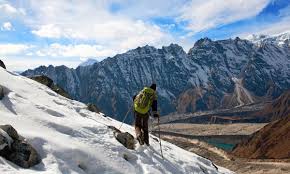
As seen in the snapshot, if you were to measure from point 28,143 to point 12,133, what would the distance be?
2.14ft

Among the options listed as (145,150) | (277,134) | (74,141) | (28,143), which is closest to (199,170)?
(145,150)

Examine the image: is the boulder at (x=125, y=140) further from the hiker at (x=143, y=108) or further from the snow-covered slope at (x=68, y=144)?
the hiker at (x=143, y=108)

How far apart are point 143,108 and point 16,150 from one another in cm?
744

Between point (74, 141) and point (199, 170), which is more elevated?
point (74, 141)

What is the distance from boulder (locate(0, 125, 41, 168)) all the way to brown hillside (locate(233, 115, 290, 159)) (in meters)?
55.6

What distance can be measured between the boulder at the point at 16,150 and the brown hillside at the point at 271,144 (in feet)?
182

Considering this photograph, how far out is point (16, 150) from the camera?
48.5 ft

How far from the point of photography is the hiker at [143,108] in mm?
20922

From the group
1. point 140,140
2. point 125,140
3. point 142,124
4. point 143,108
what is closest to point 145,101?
point 143,108

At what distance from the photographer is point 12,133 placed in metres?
15.1

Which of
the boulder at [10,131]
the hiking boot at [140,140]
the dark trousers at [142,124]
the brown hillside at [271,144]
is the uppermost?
the boulder at [10,131]

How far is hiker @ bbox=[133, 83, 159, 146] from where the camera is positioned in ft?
68.6

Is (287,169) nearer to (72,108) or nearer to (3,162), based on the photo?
(72,108)

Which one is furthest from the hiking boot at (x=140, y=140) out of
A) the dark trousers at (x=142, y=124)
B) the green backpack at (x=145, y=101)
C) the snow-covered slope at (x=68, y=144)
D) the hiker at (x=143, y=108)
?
the green backpack at (x=145, y=101)
